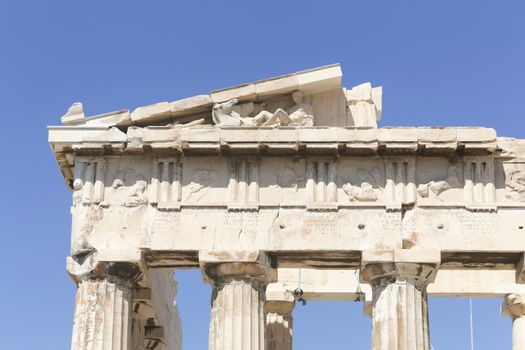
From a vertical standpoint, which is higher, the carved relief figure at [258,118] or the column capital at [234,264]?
the carved relief figure at [258,118]

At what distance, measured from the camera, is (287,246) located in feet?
91.6

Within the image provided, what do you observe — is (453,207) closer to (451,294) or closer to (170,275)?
(451,294)

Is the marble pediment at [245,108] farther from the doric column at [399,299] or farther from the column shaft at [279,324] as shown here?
the column shaft at [279,324]

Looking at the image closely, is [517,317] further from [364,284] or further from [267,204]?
[267,204]

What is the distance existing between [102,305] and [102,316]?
23 centimetres

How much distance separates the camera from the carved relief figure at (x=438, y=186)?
28281 millimetres

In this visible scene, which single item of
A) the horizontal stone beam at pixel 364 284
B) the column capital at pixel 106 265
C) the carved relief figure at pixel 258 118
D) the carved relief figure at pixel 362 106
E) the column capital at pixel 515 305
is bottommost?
the column capital at pixel 106 265

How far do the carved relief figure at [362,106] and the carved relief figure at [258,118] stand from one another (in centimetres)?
114

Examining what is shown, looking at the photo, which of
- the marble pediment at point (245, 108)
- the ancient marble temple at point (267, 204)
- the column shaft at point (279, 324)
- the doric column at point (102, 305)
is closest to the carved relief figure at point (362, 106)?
the marble pediment at point (245, 108)

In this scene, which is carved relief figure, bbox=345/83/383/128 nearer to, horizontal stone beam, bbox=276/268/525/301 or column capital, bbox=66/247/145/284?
horizontal stone beam, bbox=276/268/525/301

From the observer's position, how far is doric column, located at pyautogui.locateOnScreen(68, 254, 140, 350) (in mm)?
27641

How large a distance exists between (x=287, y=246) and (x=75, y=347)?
14.8 feet

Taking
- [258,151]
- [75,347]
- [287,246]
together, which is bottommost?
[75,347]

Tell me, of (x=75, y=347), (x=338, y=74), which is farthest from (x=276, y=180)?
(x=75, y=347)
